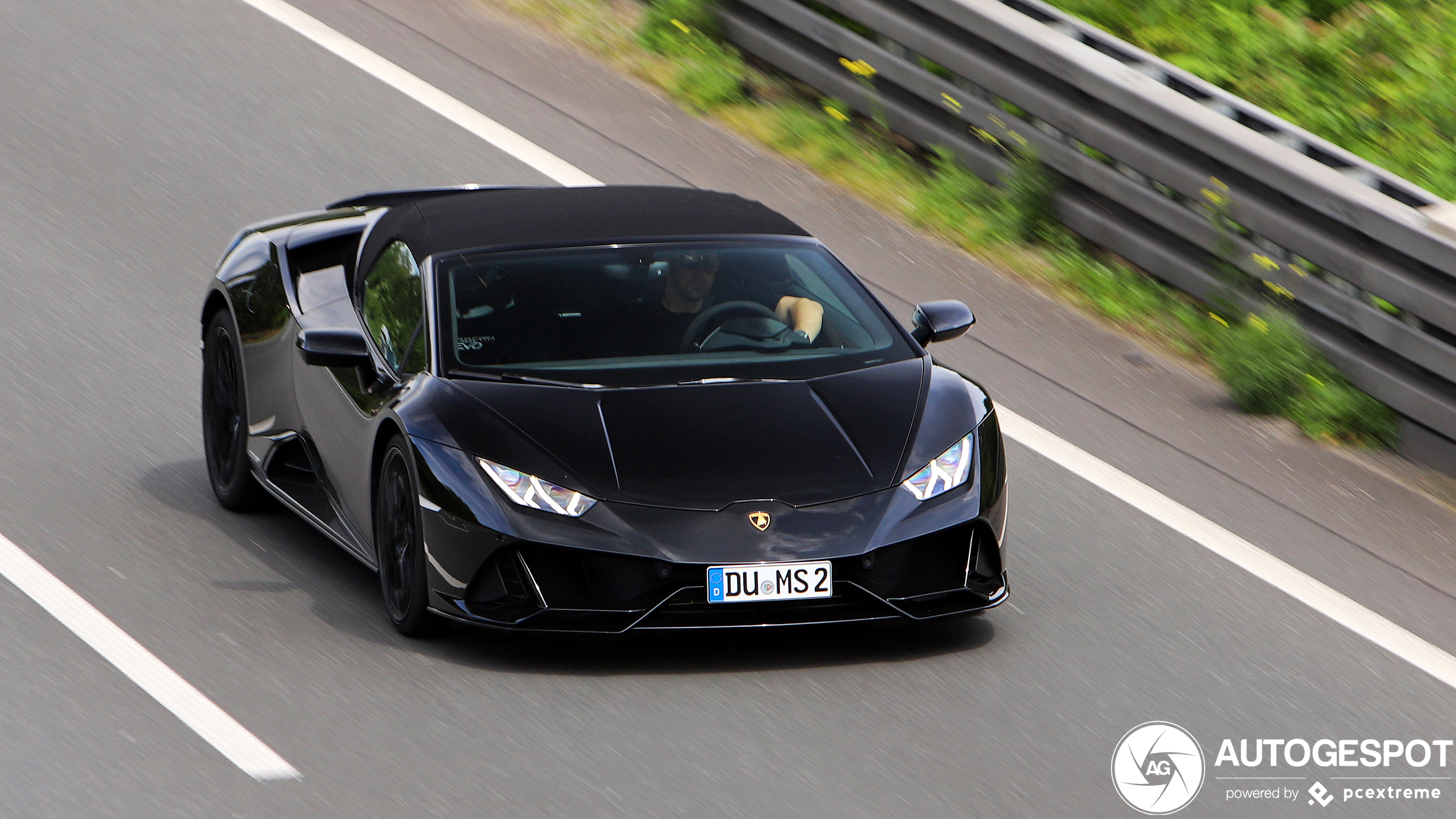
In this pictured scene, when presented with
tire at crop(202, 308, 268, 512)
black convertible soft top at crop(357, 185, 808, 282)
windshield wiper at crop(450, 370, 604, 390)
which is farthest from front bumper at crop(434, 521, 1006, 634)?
tire at crop(202, 308, 268, 512)

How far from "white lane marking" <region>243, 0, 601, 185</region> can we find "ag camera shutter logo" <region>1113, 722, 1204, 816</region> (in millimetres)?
5983

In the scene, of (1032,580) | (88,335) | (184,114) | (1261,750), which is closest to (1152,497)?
(1032,580)

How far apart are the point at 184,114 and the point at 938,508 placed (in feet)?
23.8

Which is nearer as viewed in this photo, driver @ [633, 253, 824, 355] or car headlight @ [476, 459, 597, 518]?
car headlight @ [476, 459, 597, 518]

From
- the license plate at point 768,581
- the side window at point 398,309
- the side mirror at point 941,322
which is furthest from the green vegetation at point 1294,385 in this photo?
the side window at point 398,309

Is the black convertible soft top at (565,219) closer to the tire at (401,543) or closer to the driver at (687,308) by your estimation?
the driver at (687,308)

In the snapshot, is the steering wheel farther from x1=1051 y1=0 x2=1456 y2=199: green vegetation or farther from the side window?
x1=1051 y1=0 x2=1456 y2=199: green vegetation

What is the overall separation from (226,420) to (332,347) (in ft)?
5.09

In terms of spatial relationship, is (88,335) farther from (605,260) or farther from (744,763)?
(744,763)

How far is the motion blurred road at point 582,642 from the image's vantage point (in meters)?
5.79

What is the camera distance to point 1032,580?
761cm

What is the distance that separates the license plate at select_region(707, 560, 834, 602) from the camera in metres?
6.34

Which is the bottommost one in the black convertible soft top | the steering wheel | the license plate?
the license plate

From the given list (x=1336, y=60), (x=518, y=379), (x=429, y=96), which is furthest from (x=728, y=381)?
(x=429, y=96)
